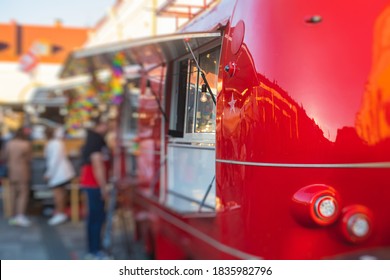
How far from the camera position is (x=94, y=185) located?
4648 millimetres

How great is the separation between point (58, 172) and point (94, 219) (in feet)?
7.45

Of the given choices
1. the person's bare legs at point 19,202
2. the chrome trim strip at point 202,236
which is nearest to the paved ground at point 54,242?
the person's bare legs at point 19,202

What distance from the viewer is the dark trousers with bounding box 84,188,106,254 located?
4.70 metres

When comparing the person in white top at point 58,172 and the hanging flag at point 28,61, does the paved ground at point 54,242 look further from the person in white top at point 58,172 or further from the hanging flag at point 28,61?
the hanging flag at point 28,61

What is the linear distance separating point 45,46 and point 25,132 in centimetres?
147

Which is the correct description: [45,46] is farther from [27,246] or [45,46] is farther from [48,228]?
[27,246]

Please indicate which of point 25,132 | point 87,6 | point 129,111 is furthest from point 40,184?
point 87,6

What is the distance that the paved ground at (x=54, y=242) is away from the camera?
15.8 feet

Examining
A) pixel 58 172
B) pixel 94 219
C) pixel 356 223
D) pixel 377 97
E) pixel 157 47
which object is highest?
pixel 157 47

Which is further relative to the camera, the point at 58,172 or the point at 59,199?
the point at 59,199

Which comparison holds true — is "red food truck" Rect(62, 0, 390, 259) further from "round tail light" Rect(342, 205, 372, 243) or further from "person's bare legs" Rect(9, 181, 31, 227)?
"person's bare legs" Rect(9, 181, 31, 227)

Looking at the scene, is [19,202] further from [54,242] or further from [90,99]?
[90,99]

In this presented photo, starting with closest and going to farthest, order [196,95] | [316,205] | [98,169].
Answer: [316,205], [196,95], [98,169]

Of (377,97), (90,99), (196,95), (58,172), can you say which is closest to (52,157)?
(58,172)
